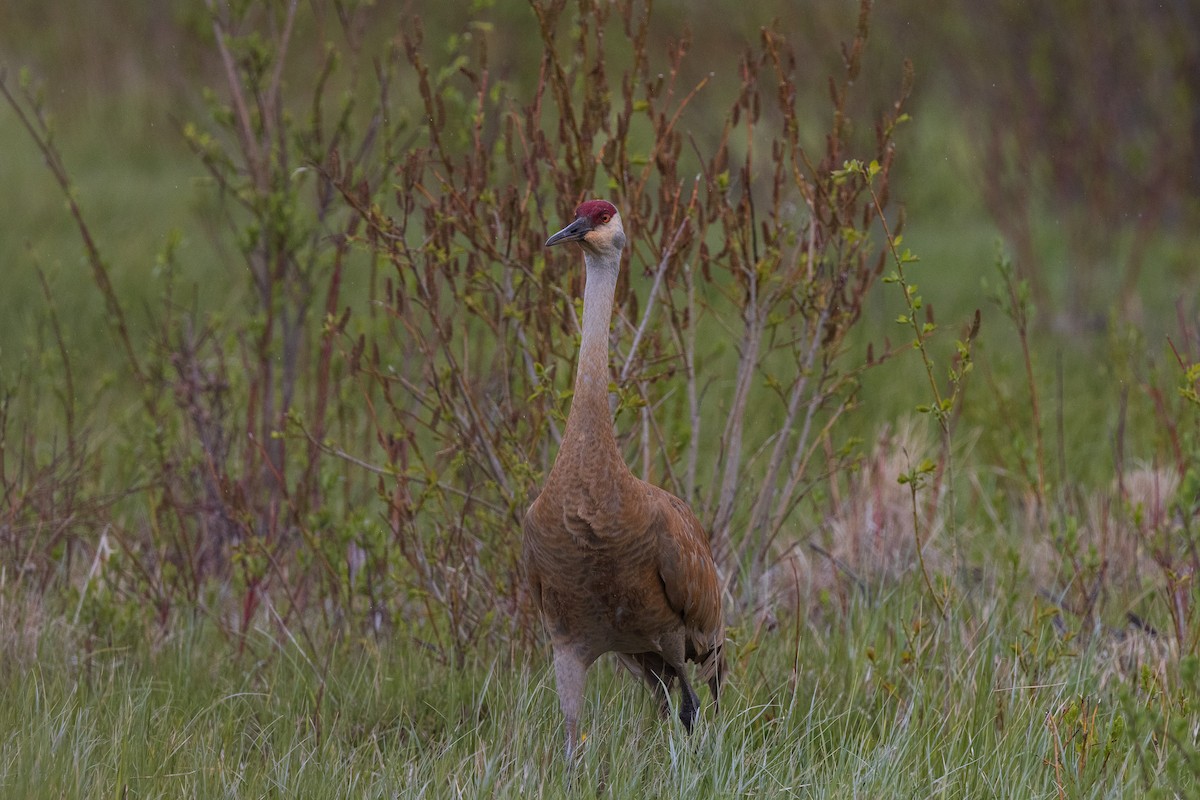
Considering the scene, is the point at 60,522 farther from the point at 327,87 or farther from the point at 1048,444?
the point at 327,87

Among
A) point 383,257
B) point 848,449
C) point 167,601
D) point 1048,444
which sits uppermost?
point 383,257

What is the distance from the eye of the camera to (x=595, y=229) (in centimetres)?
350

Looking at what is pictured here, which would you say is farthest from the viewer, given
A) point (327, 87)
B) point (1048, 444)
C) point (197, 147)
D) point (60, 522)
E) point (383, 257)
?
point (327, 87)

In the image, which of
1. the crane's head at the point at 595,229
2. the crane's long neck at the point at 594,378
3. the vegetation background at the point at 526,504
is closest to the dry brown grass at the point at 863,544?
the vegetation background at the point at 526,504

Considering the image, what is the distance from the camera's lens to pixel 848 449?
4.30 m

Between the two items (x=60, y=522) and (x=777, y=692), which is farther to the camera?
(x=60, y=522)

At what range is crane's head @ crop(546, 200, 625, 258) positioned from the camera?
137 inches

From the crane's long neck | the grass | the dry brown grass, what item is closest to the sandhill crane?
the crane's long neck

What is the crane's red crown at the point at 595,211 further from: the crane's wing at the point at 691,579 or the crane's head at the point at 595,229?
the crane's wing at the point at 691,579

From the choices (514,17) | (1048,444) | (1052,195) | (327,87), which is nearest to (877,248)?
(1052,195)

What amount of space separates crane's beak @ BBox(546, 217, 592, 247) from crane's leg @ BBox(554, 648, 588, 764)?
108 cm

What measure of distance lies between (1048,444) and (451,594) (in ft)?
11.5

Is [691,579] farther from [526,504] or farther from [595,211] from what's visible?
[595,211]

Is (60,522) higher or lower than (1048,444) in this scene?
higher
